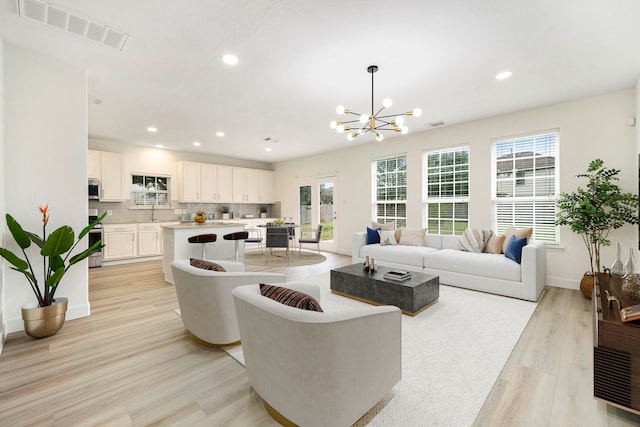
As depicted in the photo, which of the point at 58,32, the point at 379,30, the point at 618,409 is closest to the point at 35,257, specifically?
the point at 58,32

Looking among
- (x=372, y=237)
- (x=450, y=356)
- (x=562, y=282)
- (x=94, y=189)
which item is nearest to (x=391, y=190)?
(x=372, y=237)

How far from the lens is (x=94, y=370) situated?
83.3 inches

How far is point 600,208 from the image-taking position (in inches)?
140

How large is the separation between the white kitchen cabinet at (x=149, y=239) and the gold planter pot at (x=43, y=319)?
402 cm

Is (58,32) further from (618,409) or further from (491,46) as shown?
(618,409)

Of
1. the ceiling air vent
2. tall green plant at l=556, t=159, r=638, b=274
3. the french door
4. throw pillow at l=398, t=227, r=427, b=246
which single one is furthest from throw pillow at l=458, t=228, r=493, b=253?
the ceiling air vent

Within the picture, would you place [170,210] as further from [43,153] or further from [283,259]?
[43,153]

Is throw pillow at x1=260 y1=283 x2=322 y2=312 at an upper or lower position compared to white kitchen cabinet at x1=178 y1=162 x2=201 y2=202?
lower

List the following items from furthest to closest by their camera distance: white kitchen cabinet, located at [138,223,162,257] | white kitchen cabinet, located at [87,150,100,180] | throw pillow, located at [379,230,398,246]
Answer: white kitchen cabinet, located at [138,223,162,257]
white kitchen cabinet, located at [87,150,100,180]
throw pillow, located at [379,230,398,246]

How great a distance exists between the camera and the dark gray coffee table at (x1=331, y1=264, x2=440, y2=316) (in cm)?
311

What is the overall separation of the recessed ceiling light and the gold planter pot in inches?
116

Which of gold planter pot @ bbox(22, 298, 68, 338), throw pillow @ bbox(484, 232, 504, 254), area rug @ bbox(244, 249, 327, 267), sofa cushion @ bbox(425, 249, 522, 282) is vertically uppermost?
throw pillow @ bbox(484, 232, 504, 254)

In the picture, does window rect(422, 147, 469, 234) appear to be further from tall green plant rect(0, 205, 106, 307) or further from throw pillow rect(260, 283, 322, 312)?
tall green plant rect(0, 205, 106, 307)


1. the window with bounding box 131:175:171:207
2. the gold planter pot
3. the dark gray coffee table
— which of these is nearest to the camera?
the gold planter pot
